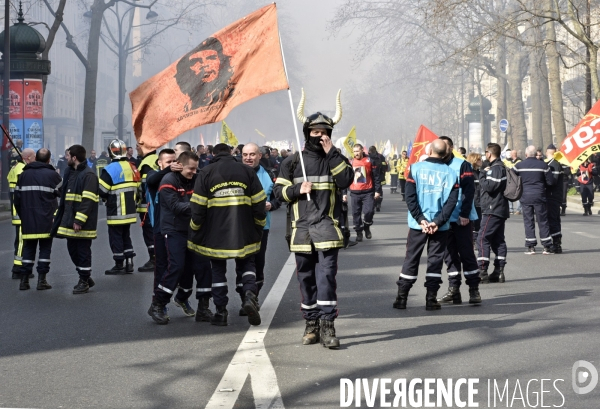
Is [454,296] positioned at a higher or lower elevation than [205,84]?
lower

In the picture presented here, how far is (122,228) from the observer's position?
13203 mm

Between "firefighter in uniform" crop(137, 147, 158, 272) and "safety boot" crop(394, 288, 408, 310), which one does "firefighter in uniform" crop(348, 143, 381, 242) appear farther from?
"safety boot" crop(394, 288, 408, 310)

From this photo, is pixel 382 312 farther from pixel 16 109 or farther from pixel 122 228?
pixel 16 109

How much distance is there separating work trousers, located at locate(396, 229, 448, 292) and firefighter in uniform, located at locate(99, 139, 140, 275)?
4.52 metres

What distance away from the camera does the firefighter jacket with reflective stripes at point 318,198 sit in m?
7.91

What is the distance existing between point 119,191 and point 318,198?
553cm

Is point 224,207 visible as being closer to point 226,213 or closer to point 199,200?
point 226,213

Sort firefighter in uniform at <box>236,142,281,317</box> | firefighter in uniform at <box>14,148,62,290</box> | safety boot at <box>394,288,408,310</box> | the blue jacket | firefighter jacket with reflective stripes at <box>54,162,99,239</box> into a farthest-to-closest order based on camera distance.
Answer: firefighter in uniform at <box>14,148,62,290</box>
firefighter jacket with reflective stripes at <box>54,162,99,239</box>
safety boot at <box>394,288,408,310</box>
the blue jacket
firefighter in uniform at <box>236,142,281,317</box>

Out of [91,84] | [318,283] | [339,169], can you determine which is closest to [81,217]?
[318,283]

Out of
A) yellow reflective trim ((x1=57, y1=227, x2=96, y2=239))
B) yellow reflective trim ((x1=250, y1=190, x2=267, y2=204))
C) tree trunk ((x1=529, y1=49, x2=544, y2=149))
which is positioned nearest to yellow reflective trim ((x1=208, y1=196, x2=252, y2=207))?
yellow reflective trim ((x1=250, y1=190, x2=267, y2=204))

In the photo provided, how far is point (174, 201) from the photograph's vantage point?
9164 millimetres

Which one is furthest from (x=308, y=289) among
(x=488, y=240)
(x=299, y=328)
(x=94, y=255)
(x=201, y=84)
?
(x=94, y=255)

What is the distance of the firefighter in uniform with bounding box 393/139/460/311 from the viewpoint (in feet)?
31.9

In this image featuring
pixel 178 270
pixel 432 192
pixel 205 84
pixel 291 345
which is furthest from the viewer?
pixel 432 192
